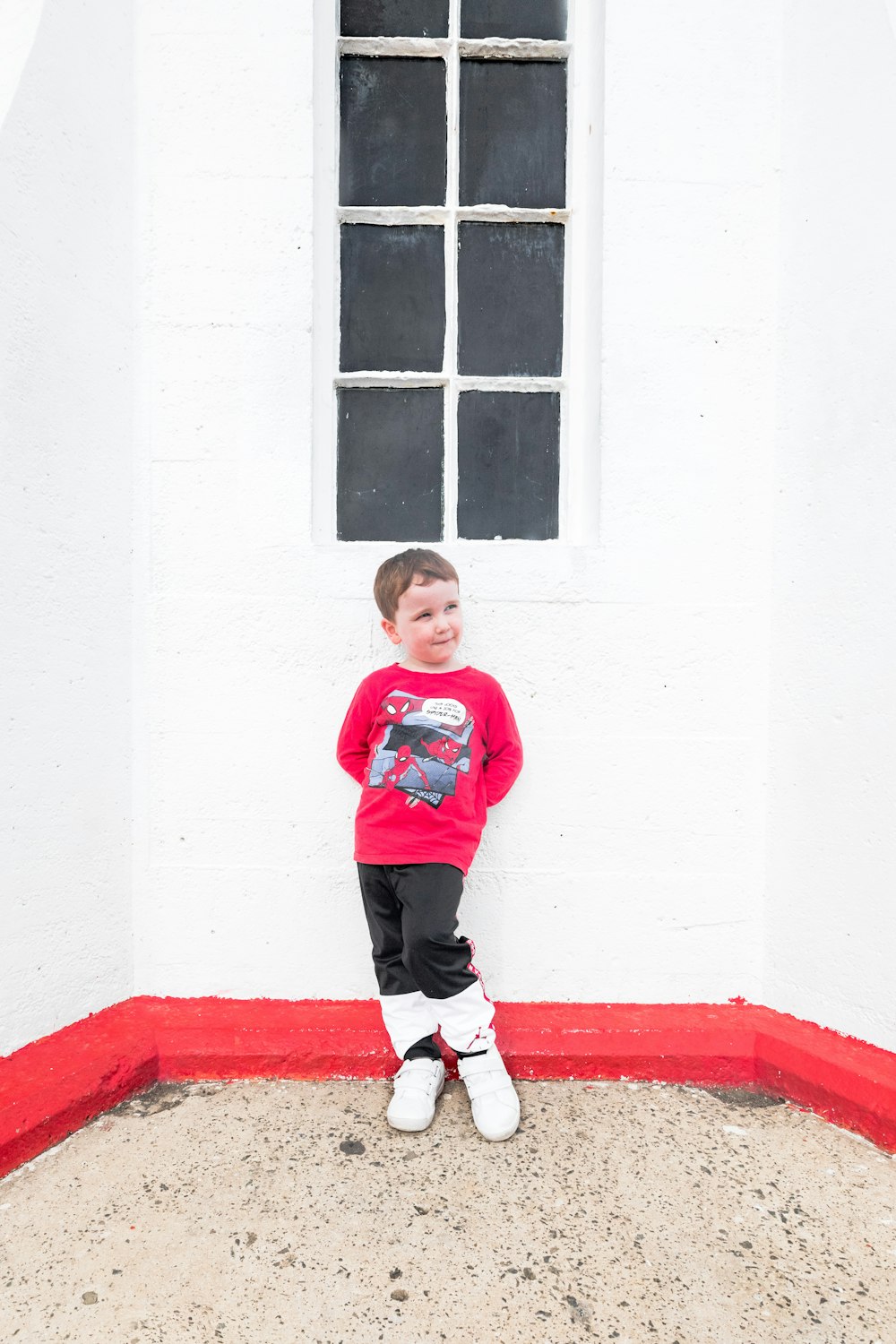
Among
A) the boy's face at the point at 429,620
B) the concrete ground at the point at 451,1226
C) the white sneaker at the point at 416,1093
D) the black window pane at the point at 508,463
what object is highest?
the black window pane at the point at 508,463

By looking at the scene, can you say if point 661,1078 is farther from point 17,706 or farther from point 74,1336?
point 17,706

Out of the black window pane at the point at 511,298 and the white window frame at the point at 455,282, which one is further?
the black window pane at the point at 511,298

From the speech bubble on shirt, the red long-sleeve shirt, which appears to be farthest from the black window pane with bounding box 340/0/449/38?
the speech bubble on shirt

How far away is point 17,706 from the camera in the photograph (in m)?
2.15

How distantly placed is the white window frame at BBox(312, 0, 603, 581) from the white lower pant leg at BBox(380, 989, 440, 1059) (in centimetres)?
131

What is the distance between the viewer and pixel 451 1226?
1.78 m

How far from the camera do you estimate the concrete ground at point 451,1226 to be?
1548 mm

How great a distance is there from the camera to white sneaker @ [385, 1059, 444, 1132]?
2092 millimetres

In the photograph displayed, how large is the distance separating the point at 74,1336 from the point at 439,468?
7.67ft

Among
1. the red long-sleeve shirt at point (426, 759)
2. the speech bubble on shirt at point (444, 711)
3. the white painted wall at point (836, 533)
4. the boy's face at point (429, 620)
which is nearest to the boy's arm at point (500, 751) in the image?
the red long-sleeve shirt at point (426, 759)

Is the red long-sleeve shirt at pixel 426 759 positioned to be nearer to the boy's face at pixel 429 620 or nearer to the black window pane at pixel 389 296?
the boy's face at pixel 429 620

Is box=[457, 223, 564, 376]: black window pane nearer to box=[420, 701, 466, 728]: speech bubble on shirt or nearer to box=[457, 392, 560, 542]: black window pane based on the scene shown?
box=[457, 392, 560, 542]: black window pane

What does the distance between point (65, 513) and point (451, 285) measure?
141cm

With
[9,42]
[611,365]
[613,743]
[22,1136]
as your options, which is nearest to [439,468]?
[611,365]
